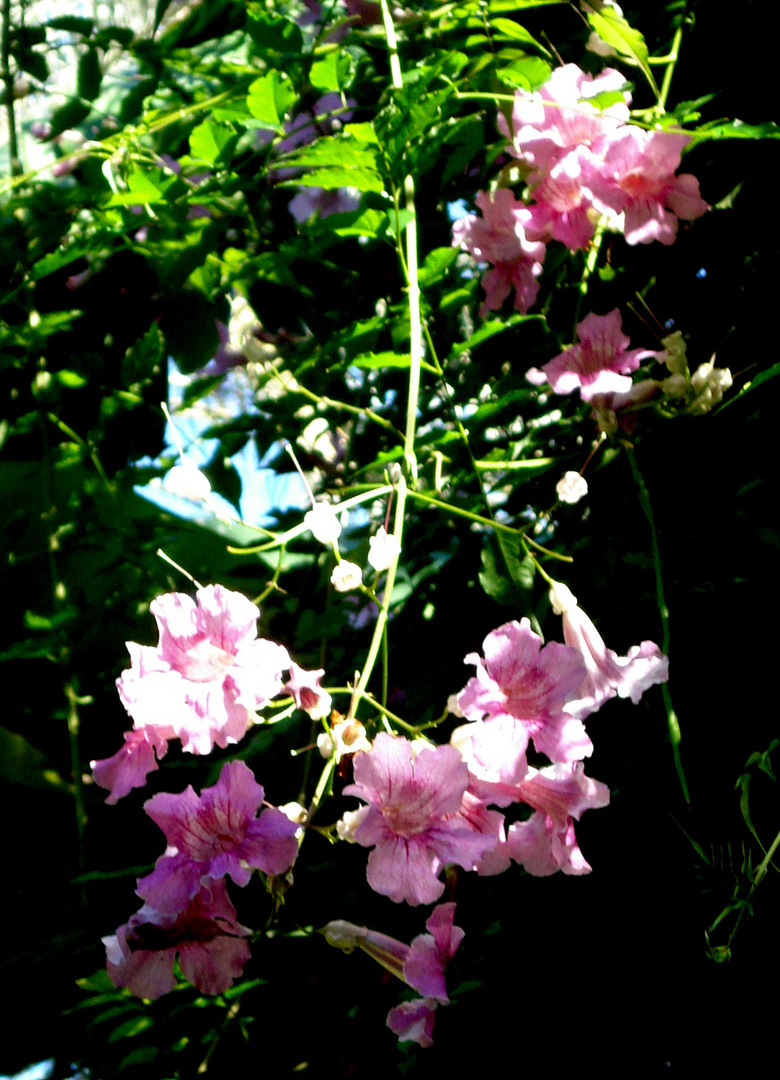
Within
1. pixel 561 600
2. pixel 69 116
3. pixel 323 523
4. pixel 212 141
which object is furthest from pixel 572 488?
pixel 69 116

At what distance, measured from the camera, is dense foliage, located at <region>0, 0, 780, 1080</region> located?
525 millimetres

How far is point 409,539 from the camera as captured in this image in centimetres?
78

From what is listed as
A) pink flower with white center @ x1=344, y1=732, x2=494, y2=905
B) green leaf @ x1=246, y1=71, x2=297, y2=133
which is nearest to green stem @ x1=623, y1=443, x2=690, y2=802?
pink flower with white center @ x1=344, y1=732, x2=494, y2=905

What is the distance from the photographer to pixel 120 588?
873 mm

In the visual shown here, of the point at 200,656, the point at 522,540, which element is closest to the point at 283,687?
the point at 200,656

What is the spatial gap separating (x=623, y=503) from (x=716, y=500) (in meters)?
0.07

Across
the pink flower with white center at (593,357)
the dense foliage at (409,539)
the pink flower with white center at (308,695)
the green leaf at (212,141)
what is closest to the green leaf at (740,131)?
the dense foliage at (409,539)

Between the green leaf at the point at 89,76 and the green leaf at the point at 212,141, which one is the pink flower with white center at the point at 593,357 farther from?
the green leaf at the point at 89,76

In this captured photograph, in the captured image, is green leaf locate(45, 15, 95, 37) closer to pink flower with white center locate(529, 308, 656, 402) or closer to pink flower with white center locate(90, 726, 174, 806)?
pink flower with white center locate(529, 308, 656, 402)

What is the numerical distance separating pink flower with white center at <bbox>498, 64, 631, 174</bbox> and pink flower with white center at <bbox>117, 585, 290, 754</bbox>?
17.5 inches

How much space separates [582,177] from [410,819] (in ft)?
1.63

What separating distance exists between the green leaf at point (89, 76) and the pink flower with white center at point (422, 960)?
34.2 inches

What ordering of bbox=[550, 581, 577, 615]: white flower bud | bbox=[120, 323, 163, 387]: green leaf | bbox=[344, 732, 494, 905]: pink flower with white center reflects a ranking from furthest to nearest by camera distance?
bbox=[120, 323, 163, 387]: green leaf, bbox=[550, 581, 577, 615]: white flower bud, bbox=[344, 732, 494, 905]: pink flower with white center

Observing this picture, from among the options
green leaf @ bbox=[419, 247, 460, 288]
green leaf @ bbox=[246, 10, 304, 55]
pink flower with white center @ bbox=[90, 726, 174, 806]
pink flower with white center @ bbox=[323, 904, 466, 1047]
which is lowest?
pink flower with white center @ bbox=[323, 904, 466, 1047]
